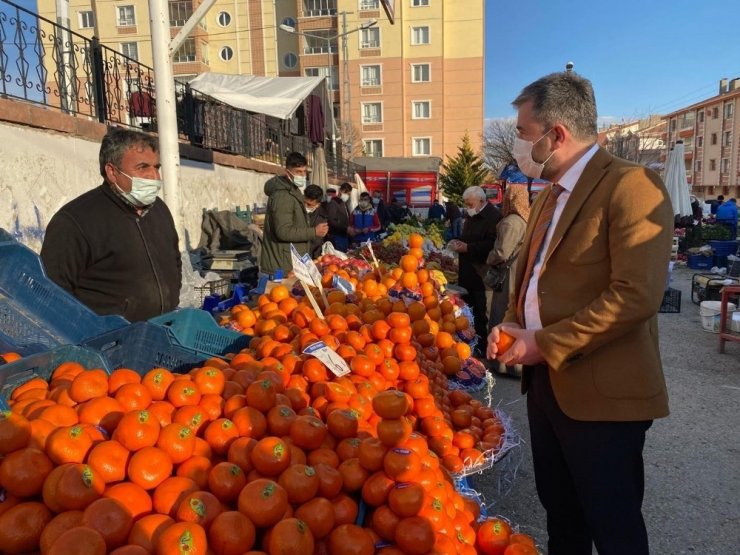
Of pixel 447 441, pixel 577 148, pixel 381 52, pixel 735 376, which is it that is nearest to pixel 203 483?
pixel 447 441

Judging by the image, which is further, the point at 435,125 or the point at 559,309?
the point at 435,125

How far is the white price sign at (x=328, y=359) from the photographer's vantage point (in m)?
2.22

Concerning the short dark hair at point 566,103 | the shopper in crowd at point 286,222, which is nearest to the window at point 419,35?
the shopper in crowd at point 286,222

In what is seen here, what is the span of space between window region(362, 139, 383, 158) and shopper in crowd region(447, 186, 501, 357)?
116 ft

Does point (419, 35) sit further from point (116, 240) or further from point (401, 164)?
point (116, 240)

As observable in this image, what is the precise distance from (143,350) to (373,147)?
132 feet

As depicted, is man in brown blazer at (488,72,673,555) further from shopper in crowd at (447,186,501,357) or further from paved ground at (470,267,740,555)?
shopper in crowd at (447,186,501,357)

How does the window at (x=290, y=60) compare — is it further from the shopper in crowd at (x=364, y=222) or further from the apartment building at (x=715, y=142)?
the apartment building at (x=715, y=142)

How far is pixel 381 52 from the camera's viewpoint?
126ft

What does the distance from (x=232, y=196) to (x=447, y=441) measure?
30.4 ft

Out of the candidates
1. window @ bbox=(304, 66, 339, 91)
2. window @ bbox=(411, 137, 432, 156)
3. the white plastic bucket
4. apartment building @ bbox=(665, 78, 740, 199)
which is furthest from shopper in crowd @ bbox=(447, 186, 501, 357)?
apartment building @ bbox=(665, 78, 740, 199)

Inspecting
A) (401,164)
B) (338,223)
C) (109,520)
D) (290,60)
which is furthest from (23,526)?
(290,60)

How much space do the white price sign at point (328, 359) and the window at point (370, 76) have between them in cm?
3979

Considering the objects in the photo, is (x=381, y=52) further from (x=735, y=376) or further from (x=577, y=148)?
(x=577, y=148)
